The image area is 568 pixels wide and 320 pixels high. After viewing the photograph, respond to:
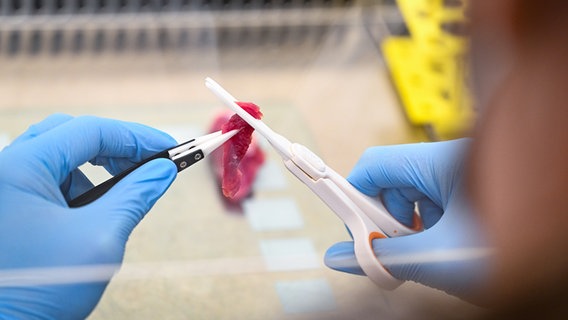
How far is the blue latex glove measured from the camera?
0.66 m

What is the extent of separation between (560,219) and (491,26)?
9cm

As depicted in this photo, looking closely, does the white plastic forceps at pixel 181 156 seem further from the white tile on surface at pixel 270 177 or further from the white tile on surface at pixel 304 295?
the white tile on surface at pixel 270 177

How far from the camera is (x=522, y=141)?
11.2 inches

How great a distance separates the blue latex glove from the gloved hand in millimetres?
269

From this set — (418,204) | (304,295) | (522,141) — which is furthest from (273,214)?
(522,141)

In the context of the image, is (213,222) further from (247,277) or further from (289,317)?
(289,317)

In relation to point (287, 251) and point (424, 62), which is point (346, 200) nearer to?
point (287, 251)

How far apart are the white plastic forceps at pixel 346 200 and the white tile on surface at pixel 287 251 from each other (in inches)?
10.0

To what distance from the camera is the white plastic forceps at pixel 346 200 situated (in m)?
0.83

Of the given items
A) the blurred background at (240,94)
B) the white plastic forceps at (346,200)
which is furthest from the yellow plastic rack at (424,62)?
the white plastic forceps at (346,200)

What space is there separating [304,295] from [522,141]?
33.3 inches

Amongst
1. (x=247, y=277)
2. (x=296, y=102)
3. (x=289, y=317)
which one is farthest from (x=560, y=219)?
(x=296, y=102)

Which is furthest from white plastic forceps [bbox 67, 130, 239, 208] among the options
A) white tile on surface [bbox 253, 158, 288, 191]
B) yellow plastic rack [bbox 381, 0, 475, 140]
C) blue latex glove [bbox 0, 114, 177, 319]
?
yellow plastic rack [bbox 381, 0, 475, 140]

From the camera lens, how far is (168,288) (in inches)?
42.1
